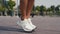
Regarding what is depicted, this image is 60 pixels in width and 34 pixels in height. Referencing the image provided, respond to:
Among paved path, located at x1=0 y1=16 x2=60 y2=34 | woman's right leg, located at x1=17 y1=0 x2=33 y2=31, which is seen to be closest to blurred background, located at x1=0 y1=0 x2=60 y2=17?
paved path, located at x1=0 y1=16 x2=60 y2=34

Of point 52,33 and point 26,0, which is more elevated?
point 26,0

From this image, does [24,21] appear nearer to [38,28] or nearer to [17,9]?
[38,28]

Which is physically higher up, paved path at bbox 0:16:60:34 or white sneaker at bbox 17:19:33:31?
white sneaker at bbox 17:19:33:31

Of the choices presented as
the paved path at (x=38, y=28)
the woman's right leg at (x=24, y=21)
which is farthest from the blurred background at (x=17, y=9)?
the woman's right leg at (x=24, y=21)

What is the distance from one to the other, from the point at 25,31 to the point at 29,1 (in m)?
0.48

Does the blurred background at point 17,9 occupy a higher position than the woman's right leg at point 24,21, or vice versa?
the woman's right leg at point 24,21

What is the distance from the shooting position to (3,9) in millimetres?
25984

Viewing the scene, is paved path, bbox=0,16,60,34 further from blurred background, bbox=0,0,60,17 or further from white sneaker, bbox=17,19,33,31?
blurred background, bbox=0,0,60,17

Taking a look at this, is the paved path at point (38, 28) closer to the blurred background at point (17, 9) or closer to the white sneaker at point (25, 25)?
the white sneaker at point (25, 25)

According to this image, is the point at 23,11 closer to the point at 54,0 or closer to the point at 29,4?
the point at 29,4

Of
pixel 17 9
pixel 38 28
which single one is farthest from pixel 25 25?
pixel 17 9

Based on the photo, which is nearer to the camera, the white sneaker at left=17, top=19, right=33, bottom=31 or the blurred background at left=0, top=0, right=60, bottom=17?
the white sneaker at left=17, top=19, right=33, bottom=31

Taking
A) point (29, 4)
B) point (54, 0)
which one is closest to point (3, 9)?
point (54, 0)

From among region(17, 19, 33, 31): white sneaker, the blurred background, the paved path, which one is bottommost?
the blurred background
